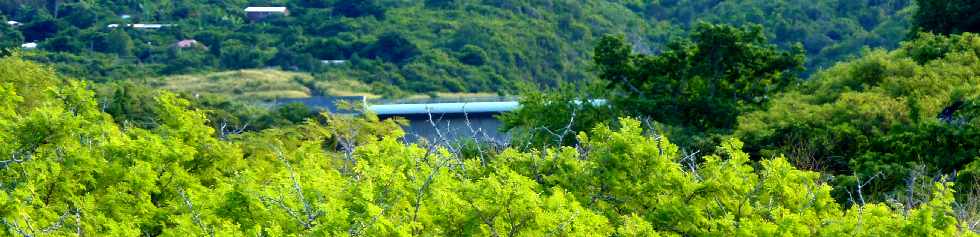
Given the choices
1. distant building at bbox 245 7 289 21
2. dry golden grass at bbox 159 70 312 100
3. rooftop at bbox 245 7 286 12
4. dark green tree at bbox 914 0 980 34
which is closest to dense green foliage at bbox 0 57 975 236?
dark green tree at bbox 914 0 980 34

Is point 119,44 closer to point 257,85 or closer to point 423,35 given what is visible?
point 257,85

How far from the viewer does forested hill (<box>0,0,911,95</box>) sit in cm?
7038

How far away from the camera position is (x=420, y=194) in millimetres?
15906

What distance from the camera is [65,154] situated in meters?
18.5

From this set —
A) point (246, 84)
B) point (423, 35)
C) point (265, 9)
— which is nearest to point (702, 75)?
point (246, 84)

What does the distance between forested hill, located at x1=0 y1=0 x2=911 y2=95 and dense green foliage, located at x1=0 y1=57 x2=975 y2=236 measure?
47.5 m

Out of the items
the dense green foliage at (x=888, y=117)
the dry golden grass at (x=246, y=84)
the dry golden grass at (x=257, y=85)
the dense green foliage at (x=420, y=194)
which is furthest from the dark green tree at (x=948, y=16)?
the dry golden grass at (x=246, y=84)

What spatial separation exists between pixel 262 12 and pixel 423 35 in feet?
41.4

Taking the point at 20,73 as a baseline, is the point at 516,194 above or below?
above

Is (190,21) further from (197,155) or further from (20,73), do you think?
(197,155)

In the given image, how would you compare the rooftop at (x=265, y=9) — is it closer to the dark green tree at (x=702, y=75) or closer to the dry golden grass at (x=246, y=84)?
the dry golden grass at (x=246, y=84)

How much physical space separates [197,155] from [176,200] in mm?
2829

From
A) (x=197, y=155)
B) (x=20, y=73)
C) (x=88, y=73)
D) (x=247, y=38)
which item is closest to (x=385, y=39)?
(x=247, y=38)

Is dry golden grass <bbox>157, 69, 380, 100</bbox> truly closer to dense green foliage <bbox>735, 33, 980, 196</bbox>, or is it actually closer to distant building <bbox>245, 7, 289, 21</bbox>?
distant building <bbox>245, 7, 289, 21</bbox>
